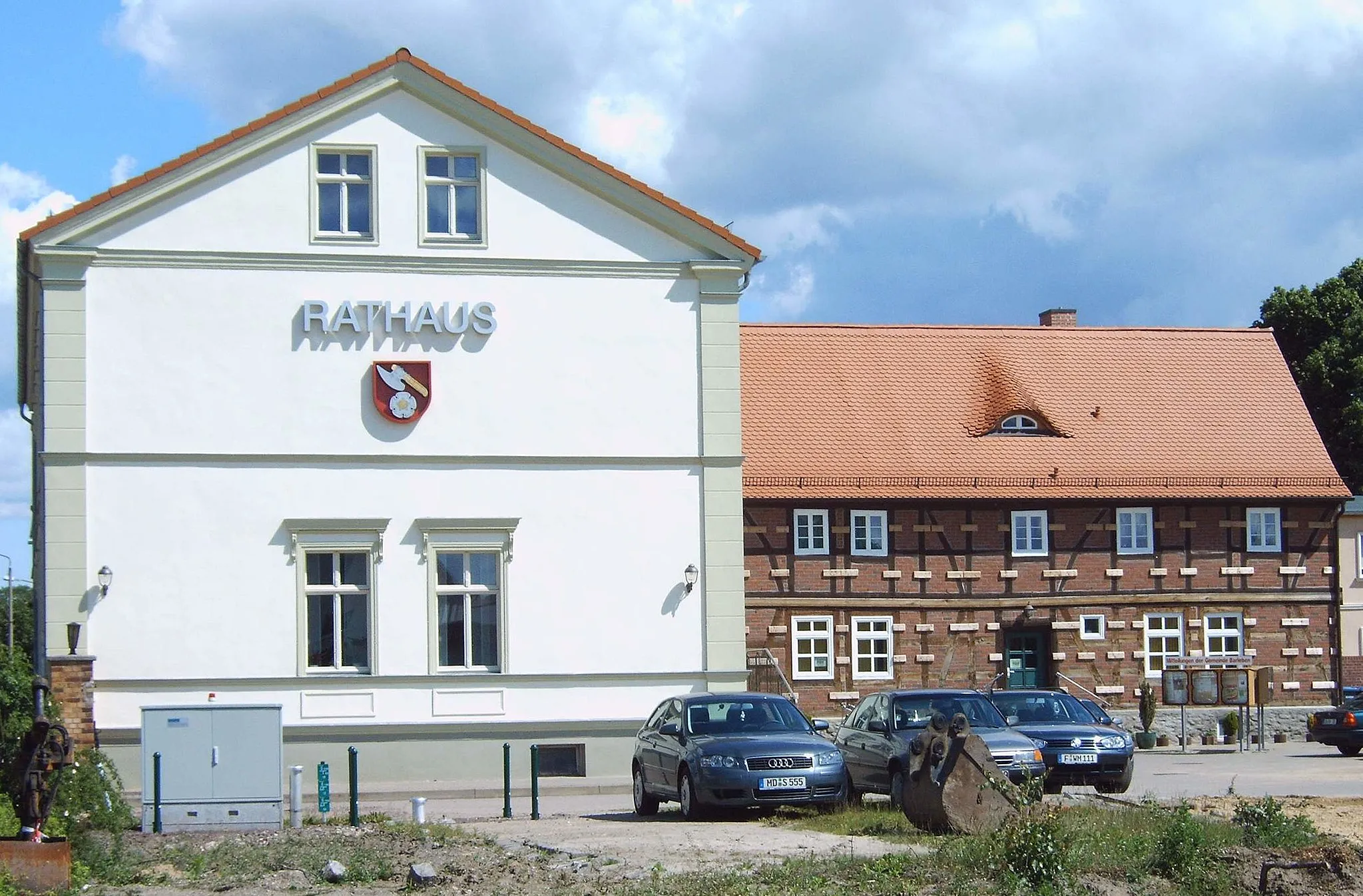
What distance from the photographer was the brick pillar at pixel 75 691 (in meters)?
24.2

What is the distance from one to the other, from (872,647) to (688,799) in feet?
62.1

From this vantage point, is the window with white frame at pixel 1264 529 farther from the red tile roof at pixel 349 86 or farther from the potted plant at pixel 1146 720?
the red tile roof at pixel 349 86

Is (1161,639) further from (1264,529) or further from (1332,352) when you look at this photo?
(1332,352)

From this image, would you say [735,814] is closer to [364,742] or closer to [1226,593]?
[364,742]

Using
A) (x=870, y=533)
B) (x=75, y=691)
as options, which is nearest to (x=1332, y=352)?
(x=870, y=533)

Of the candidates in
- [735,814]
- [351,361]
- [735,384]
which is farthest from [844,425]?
[735,814]

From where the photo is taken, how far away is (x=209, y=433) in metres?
25.5

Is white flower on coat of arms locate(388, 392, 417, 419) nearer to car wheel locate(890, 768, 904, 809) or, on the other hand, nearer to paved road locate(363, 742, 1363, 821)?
paved road locate(363, 742, 1363, 821)

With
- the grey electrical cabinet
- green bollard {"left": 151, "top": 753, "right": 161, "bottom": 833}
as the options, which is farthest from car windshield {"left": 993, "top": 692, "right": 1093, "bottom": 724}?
green bollard {"left": 151, "top": 753, "right": 161, "bottom": 833}

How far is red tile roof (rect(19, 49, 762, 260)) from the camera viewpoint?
2520 cm

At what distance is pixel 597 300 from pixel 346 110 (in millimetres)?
4714

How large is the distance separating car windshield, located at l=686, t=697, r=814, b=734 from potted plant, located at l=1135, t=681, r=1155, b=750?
17891mm

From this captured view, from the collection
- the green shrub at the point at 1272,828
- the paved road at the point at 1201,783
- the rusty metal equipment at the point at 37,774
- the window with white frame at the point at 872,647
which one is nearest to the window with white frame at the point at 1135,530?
the paved road at the point at 1201,783

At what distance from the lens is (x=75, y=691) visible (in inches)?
960
